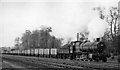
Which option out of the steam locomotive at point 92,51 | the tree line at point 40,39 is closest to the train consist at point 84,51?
the steam locomotive at point 92,51

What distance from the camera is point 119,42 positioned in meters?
39.7

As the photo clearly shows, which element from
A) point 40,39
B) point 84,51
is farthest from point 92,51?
point 40,39

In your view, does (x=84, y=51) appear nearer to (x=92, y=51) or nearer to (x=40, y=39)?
(x=92, y=51)

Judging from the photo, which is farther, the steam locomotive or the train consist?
the train consist

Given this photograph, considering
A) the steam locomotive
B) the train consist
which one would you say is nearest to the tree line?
the train consist

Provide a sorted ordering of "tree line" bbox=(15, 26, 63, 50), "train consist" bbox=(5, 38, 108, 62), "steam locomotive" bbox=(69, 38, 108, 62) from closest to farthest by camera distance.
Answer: "steam locomotive" bbox=(69, 38, 108, 62), "train consist" bbox=(5, 38, 108, 62), "tree line" bbox=(15, 26, 63, 50)

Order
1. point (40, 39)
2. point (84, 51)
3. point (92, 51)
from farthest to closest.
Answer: point (40, 39)
point (84, 51)
point (92, 51)

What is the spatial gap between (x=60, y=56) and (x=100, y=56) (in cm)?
1730

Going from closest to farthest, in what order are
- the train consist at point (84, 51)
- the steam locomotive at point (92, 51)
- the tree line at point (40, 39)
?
the steam locomotive at point (92, 51)
the train consist at point (84, 51)
the tree line at point (40, 39)

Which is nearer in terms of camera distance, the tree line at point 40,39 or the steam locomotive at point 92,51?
the steam locomotive at point 92,51

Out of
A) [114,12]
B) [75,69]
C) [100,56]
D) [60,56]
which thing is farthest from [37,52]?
[75,69]

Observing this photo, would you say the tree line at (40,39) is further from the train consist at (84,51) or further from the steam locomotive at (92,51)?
the steam locomotive at (92,51)

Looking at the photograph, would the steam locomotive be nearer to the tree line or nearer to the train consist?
the train consist

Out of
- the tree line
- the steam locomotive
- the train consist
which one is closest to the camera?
the steam locomotive
